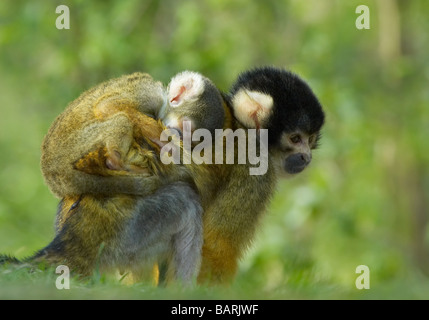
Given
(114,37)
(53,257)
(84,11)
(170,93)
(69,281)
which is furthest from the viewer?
(84,11)

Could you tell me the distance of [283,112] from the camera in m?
6.39

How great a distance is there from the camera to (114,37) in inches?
471

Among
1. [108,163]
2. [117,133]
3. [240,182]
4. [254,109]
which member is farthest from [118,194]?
[254,109]

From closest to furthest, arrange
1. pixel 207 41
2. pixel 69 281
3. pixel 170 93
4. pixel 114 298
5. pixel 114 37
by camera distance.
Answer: pixel 114 298, pixel 69 281, pixel 170 93, pixel 114 37, pixel 207 41

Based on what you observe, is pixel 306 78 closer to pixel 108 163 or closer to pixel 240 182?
pixel 240 182

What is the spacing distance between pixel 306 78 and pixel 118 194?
5791mm

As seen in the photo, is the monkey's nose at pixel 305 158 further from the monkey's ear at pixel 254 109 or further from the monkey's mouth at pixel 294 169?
the monkey's ear at pixel 254 109

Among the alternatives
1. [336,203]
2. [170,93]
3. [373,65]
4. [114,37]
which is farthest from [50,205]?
[170,93]

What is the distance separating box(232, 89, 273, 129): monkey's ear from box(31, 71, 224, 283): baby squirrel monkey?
0.91 meters

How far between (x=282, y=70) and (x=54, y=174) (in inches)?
98.8

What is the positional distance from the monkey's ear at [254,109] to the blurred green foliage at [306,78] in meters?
3.66

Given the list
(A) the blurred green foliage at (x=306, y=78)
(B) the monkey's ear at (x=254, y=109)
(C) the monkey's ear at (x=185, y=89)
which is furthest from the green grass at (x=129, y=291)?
(A) the blurred green foliage at (x=306, y=78)

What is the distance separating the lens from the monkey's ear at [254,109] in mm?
6336

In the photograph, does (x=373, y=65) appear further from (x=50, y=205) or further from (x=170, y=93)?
(x=170, y=93)
